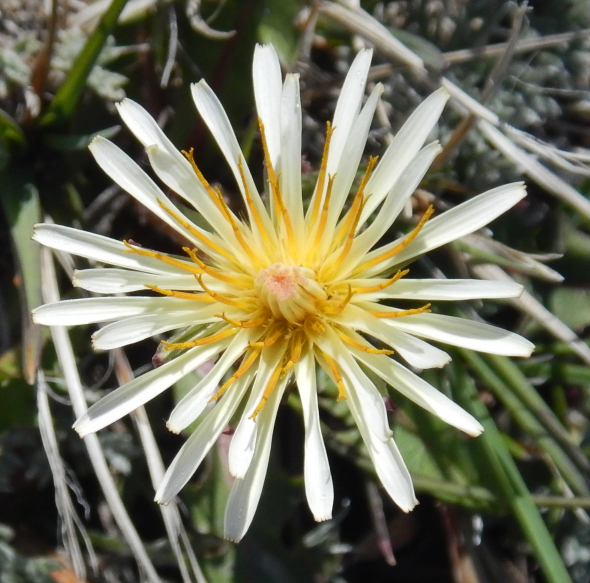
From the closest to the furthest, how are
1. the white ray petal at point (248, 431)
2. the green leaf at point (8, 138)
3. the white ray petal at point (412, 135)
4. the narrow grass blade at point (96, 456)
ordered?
the white ray petal at point (248, 431) < the white ray petal at point (412, 135) < the narrow grass blade at point (96, 456) < the green leaf at point (8, 138)

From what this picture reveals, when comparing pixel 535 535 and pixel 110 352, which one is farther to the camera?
pixel 110 352

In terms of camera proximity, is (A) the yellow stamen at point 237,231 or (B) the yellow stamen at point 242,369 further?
(A) the yellow stamen at point 237,231

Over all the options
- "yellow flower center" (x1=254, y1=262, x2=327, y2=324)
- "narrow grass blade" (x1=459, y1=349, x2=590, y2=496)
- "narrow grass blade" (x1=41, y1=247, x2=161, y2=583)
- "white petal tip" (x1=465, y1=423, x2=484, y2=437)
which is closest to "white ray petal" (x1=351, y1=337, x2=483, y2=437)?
"white petal tip" (x1=465, y1=423, x2=484, y2=437)

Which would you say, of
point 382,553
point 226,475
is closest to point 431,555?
point 382,553

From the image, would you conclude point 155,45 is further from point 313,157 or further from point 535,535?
point 535,535

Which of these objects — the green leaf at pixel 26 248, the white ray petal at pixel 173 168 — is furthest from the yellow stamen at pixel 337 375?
the green leaf at pixel 26 248

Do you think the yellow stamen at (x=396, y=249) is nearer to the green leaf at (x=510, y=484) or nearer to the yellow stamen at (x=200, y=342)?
the yellow stamen at (x=200, y=342)

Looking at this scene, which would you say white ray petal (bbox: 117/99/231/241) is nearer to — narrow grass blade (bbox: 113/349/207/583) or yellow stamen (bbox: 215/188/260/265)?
yellow stamen (bbox: 215/188/260/265)

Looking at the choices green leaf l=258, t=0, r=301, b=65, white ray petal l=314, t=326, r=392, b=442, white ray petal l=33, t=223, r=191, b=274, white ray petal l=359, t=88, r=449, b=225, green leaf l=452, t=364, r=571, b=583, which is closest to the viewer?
white ray petal l=314, t=326, r=392, b=442
